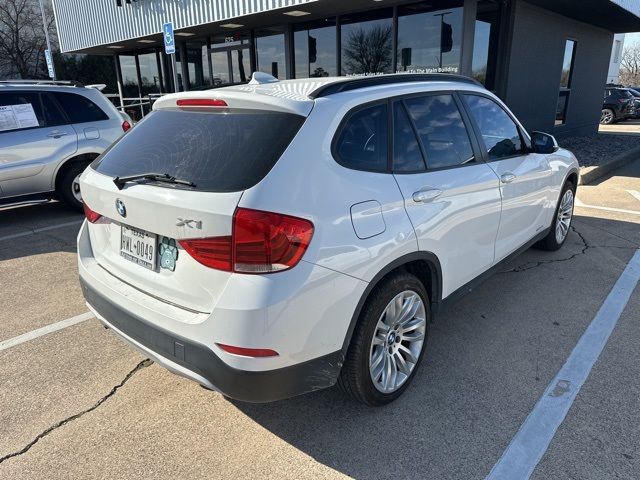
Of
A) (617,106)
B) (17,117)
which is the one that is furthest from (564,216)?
A: (617,106)

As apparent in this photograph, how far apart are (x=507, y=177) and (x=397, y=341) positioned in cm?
165

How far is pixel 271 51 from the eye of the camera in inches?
528

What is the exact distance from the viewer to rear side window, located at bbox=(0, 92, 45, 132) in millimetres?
6230

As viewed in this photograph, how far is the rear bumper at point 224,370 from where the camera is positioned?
81.2 inches

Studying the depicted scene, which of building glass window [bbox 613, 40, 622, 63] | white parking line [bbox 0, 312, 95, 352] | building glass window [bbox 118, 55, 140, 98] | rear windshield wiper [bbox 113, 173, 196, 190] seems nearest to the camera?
rear windshield wiper [bbox 113, 173, 196, 190]

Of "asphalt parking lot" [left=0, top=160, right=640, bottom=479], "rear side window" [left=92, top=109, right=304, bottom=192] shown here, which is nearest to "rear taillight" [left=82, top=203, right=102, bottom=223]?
"rear side window" [left=92, top=109, right=304, bottom=192]

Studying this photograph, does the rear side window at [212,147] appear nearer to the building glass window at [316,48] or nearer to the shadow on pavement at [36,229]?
the shadow on pavement at [36,229]

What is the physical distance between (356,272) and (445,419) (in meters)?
1.05

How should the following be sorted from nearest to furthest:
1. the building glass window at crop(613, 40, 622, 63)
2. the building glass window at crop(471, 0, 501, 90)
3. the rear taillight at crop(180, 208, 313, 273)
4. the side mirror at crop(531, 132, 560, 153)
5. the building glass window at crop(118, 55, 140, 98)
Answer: the rear taillight at crop(180, 208, 313, 273), the side mirror at crop(531, 132, 560, 153), the building glass window at crop(471, 0, 501, 90), the building glass window at crop(118, 55, 140, 98), the building glass window at crop(613, 40, 622, 63)

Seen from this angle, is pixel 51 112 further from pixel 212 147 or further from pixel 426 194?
pixel 426 194

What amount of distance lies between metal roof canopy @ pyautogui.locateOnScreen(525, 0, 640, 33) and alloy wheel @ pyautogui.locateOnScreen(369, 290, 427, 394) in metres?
10.2

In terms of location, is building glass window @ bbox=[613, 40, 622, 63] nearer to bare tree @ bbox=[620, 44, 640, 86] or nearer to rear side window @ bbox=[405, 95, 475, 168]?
bare tree @ bbox=[620, 44, 640, 86]

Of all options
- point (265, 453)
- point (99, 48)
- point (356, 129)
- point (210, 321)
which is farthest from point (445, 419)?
point (99, 48)

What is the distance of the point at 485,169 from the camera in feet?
10.9
